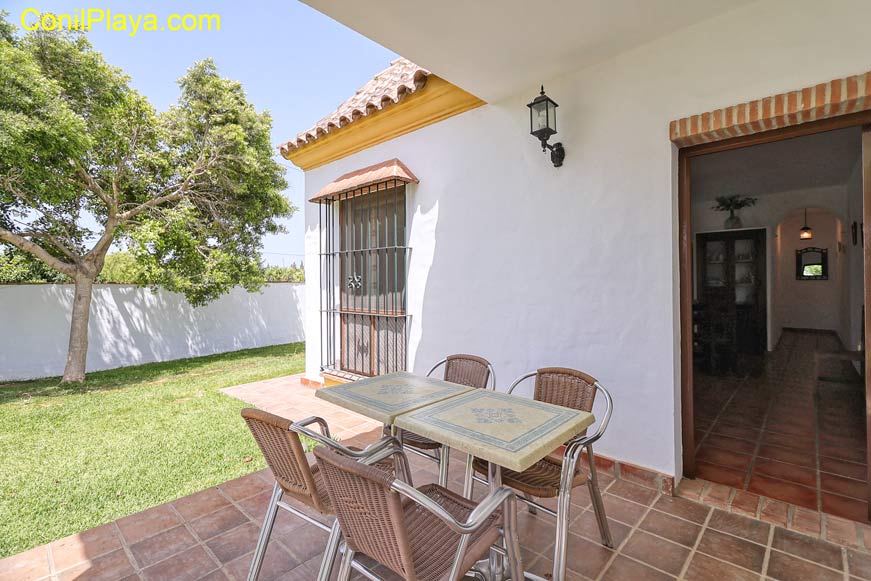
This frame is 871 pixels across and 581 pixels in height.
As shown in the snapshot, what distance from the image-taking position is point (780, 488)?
2543mm

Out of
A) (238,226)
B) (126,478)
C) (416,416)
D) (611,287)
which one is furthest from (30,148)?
(611,287)

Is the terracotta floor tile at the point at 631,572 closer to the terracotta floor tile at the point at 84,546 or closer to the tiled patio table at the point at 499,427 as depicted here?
the tiled patio table at the point at 499,427

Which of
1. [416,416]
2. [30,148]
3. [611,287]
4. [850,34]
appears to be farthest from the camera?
[30,148]

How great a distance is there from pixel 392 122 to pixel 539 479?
366 centimetres

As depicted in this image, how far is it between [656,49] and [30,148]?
638 centimetres

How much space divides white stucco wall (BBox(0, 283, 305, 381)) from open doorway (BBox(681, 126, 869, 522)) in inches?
363

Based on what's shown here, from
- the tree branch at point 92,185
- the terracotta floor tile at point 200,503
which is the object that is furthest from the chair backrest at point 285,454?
the tree branch at point 92,185

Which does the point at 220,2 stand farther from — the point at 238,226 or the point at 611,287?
the point at 611,287

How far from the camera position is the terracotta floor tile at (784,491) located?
239 centimetres

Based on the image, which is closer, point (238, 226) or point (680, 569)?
point (680, 569)

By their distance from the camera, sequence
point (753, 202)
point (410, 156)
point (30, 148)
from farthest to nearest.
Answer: point (753, 202), point (30, 148), point (410, 156)

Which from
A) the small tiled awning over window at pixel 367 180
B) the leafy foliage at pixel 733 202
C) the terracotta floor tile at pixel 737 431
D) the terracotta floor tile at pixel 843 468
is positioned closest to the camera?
the terracotta floor tile at pixel 843 468

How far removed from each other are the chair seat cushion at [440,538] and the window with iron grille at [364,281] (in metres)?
2.76

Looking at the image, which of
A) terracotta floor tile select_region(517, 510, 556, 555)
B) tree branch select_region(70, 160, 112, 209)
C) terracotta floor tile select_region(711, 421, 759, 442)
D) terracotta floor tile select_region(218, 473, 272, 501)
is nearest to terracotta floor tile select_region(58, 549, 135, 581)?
terracotta floor tile select_region(218, 473, 272, 501)
